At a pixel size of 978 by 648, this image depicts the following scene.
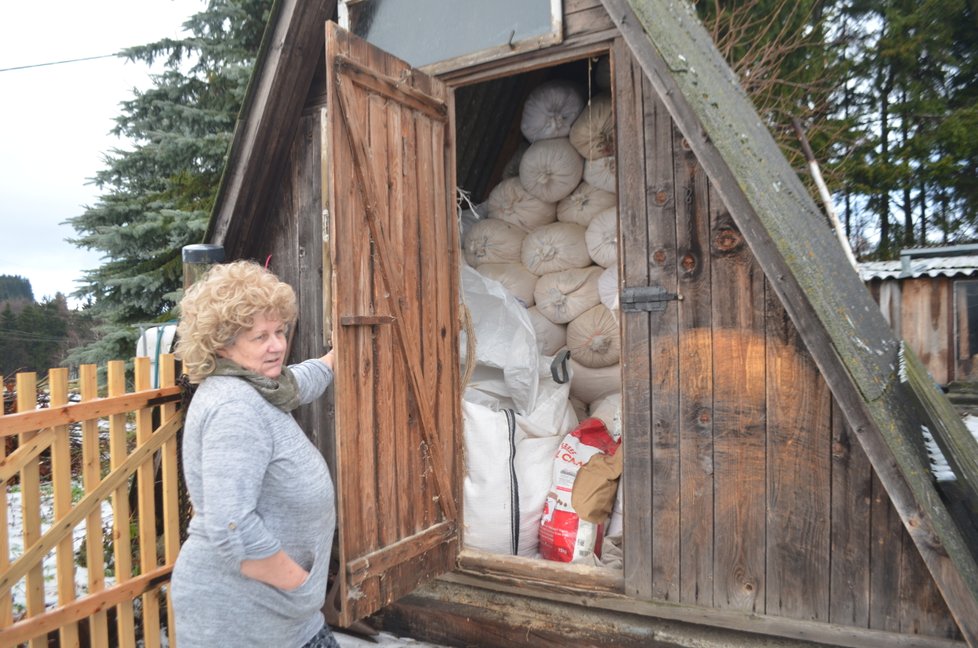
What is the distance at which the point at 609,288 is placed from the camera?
416 centimetres

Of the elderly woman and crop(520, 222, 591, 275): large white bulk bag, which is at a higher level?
crop(520, 222, 591, 275): large white bulk bag

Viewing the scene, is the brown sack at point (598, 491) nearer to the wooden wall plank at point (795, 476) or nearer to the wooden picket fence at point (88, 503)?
the wooden wall plank at point (795, 476)

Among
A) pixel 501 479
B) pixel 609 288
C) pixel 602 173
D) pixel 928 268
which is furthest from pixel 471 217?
pixel 928 268

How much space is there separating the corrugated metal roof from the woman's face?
8681mm

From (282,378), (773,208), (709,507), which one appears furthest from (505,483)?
(773,208)

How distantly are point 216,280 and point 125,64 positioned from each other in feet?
33.7

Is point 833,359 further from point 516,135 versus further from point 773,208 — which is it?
point 516,135

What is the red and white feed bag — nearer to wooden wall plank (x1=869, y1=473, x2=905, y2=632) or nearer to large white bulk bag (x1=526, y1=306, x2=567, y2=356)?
large white bulk bag (x1=526, y1=306, x2=567, y2=356)

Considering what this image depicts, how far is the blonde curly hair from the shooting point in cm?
190

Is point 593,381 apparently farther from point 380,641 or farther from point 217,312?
point 217,312

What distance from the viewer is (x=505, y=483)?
3496 millimetres

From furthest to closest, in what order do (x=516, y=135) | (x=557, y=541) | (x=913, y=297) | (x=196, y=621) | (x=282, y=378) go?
(x=913, y=297) < (x=516, y=135) < (x=557, y=541) < (x=282, y=378) < (x=196, y=621)

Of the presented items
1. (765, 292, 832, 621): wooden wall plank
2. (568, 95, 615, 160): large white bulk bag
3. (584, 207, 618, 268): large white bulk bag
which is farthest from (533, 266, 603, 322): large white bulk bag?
(765, 292, 832, 621): wooden wall plank

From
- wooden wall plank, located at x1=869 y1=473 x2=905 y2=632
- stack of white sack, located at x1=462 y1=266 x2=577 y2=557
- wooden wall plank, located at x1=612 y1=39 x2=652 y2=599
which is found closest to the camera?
wooden wall plank, located at x1=869 y1=473 x2=905 y2=632
